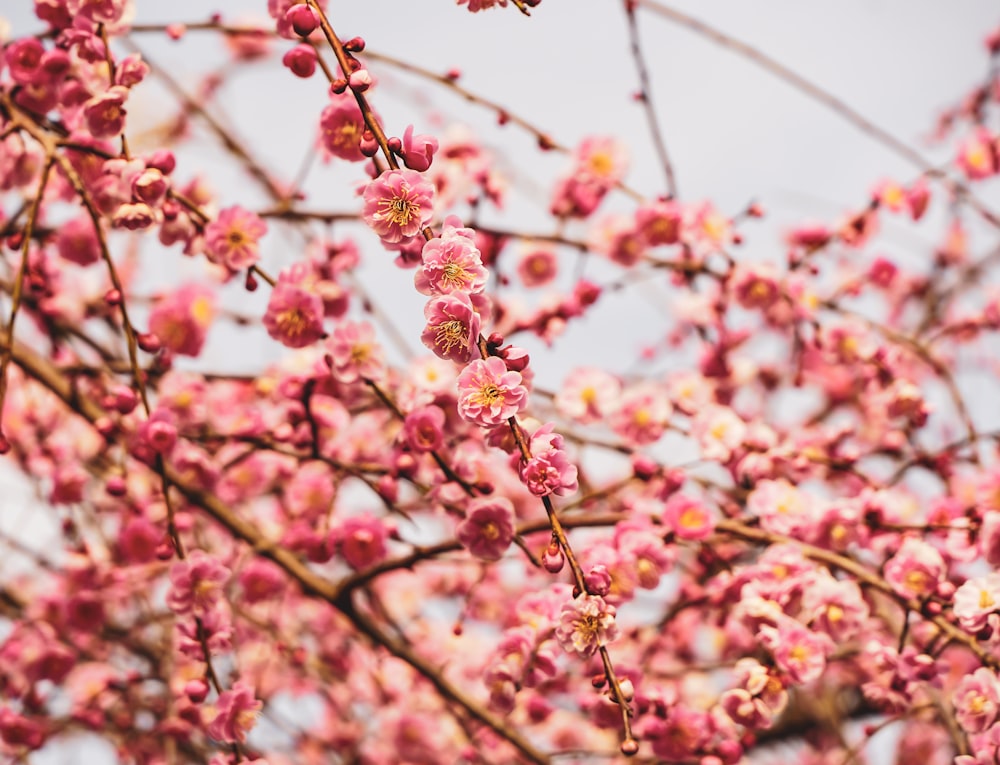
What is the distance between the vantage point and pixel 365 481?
156 centimetres

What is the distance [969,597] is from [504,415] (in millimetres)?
771

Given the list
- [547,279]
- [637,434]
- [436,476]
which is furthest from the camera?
[547,279]

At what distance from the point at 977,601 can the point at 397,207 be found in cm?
97

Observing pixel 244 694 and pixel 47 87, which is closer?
pixel 244 694

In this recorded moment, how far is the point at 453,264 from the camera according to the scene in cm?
106

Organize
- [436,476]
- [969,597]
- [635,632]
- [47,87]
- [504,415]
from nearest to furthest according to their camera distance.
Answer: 1. [504,415]
2. [969,597]
3. [436,476]
4. [47,87]
5. [635,632]

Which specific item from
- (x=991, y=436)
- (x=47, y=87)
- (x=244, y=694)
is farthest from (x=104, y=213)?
(x=991, y=436)

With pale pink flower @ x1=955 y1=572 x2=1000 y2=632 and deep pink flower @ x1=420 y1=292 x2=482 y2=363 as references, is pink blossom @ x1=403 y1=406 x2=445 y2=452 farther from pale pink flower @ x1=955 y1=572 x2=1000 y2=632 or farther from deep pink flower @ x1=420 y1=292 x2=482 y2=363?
pale pink flower @ x1=955 y1=572 x2=1000 y2=632

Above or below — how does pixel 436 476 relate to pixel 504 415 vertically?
above

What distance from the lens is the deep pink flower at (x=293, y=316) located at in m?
1.56

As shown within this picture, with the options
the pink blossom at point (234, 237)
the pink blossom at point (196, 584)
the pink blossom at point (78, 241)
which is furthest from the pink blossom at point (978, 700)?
the pink blossom at point (78, 241)

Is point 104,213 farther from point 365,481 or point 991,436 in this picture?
point 991,436

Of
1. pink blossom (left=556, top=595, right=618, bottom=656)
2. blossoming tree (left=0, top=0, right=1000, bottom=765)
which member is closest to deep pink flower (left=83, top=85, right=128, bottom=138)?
blossoming tree (left=0, top=0, right=1000, bottom=765)

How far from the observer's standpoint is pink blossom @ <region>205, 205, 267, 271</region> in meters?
1.53
